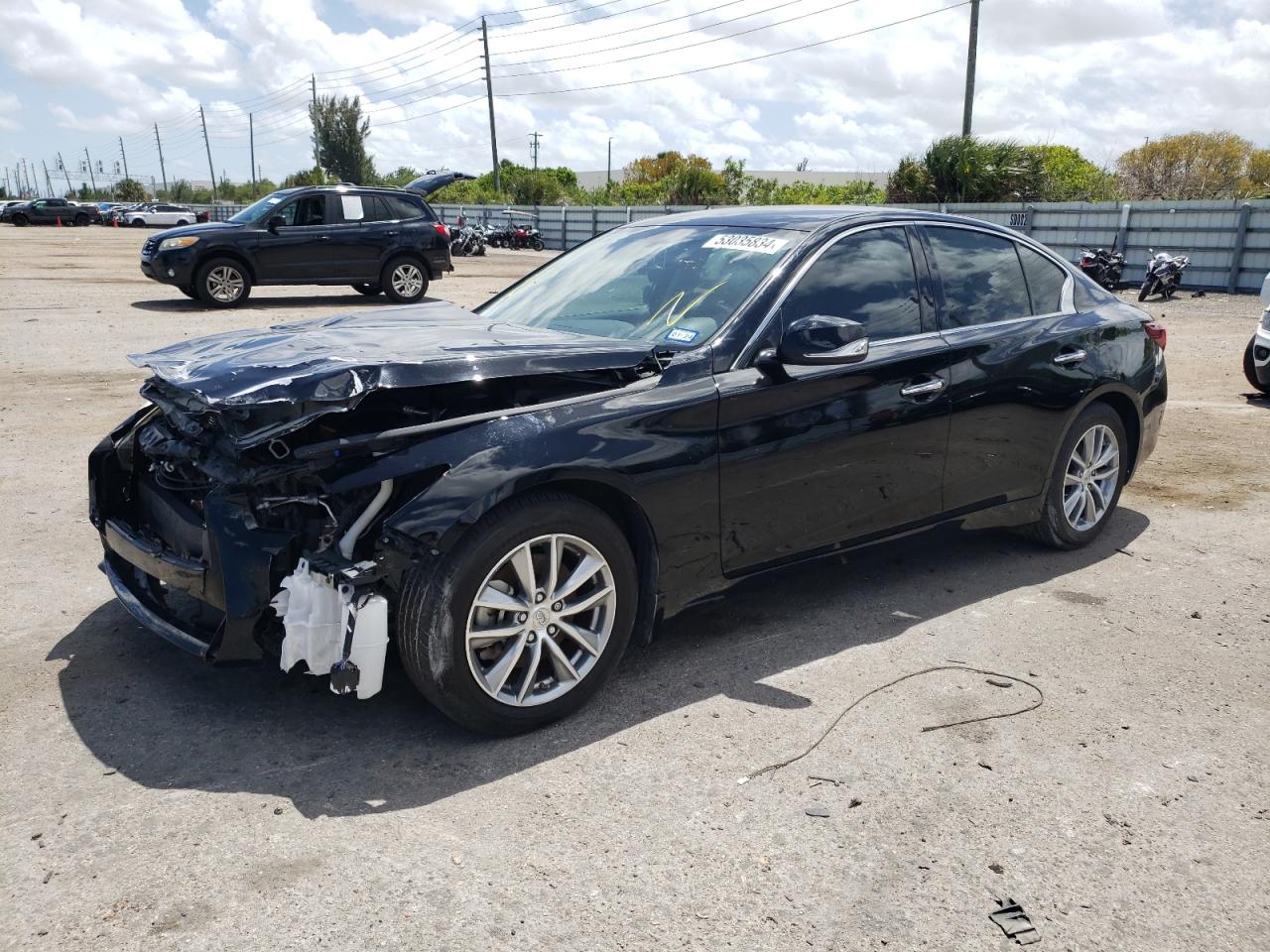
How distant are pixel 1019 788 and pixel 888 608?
1.44 m

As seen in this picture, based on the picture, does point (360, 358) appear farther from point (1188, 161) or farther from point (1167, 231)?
point (1188, 161)

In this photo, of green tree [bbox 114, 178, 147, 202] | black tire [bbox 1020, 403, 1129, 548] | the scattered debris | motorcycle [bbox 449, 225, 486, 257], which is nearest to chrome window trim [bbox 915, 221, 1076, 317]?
black tire [bbox 1020, 403, 1129, 548]

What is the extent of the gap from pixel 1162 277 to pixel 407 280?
13691mm

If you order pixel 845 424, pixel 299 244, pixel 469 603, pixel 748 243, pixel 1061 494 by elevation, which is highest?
pixel 748 243

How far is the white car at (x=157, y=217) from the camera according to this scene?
182ft

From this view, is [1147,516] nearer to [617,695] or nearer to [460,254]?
[617,695]

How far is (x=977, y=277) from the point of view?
15.4ft

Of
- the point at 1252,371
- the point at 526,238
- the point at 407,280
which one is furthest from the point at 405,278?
the point at 526,238

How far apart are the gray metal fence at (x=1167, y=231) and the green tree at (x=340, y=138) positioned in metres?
63.5

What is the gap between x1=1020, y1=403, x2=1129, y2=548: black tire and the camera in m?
4.98

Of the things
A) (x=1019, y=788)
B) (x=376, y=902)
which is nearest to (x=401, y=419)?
(x=376, y=902)

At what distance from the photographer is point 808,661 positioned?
12.9ft

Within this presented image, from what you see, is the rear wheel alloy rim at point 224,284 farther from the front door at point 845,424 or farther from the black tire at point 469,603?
the black tire at point 469,603

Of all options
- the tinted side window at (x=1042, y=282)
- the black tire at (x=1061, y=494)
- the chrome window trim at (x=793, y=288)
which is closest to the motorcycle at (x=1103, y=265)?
the black tire at (x=1061, y=494)
